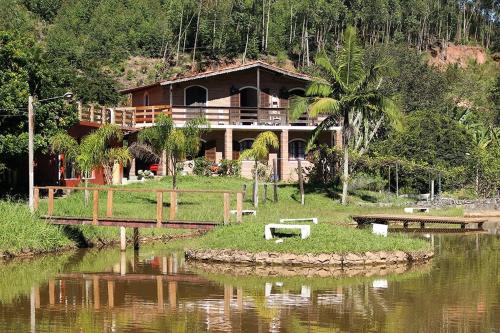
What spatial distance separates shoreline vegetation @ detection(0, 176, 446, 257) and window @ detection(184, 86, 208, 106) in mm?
8934

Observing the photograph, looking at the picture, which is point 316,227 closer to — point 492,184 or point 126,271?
point 126,271

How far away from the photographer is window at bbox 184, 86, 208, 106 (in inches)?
1983

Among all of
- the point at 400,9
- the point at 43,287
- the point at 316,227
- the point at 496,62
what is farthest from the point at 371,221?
the point at 496,62

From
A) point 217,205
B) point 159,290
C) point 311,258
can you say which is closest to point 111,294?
point 159,290

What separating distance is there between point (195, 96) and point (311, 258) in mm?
27849

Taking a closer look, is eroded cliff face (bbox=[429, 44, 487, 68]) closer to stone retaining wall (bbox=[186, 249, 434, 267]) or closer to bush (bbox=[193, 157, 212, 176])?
bush (bbox=[193, 157, 212, 176])

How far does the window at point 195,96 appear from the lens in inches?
1983

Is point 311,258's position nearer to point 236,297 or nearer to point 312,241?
point 312,241

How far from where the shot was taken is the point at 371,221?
114 ft

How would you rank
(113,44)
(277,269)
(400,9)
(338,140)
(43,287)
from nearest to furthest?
1. (43,287)
2. (277,269)
3. (338,140)
4. (113,44)
5. (400,9)

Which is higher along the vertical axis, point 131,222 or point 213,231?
point 131,222

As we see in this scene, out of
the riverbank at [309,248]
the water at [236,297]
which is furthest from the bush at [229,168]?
the riverbank at [309,248]

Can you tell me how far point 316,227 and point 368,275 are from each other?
3089 millimetres

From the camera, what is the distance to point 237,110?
49406 mm
